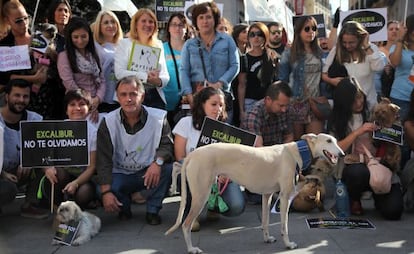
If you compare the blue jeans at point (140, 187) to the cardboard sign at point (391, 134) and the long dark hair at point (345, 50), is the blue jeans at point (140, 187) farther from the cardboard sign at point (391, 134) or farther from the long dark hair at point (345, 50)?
the long dark hair at point (345, 50)

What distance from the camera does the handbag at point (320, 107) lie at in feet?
22.7

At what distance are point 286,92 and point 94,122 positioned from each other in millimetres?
2308

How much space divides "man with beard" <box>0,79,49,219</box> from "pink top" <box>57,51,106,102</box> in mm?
583

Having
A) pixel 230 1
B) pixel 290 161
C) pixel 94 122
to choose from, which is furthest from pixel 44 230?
pixel 230 1

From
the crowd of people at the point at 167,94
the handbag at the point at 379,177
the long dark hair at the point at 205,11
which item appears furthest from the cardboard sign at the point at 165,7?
the handbag at the point at 379,177

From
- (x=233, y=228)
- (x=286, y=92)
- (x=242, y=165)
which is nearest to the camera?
(x=242, y=165)

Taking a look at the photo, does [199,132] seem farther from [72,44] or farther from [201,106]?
[72,44]

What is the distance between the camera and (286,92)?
596 cm

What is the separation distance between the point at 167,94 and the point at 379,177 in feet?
9.98

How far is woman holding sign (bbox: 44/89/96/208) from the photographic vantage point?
5598mm

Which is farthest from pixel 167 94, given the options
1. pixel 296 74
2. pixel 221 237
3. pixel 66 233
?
pixel 66 233

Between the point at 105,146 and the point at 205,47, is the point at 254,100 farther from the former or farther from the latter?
the point at 105,146

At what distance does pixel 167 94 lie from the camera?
7.33 metres

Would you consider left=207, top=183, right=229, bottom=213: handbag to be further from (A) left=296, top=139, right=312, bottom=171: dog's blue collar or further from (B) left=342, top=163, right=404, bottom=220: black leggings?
(B) left=342, top=163, right=404, bottom=220: black leggings
